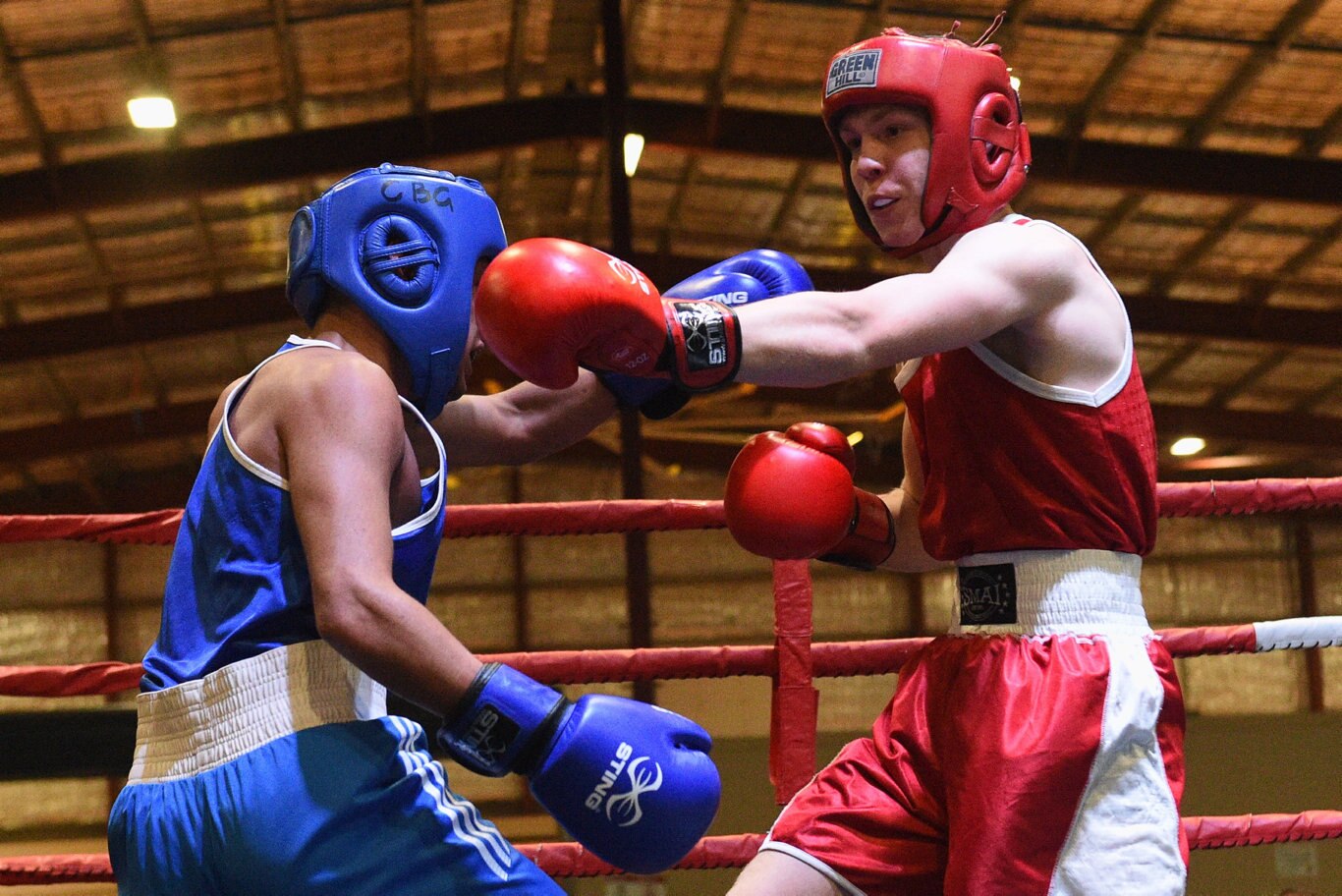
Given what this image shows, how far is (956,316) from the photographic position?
1.62 meters

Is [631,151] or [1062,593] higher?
[631,151]

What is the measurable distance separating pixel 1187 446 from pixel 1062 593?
11534 millimetres

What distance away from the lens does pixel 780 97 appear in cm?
916

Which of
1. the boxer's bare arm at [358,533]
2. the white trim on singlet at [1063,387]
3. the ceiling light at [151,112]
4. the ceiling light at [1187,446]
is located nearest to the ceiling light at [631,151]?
the ceiling light at [151,112]

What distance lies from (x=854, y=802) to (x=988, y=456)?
475 millimetres

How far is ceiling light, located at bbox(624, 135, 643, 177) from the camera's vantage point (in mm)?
9211

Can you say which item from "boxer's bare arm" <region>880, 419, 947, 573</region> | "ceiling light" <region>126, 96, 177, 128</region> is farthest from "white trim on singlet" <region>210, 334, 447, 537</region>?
"ceiling light" <region>126, 96, 177, 128</region>

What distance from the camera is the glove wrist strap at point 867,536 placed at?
204 cm

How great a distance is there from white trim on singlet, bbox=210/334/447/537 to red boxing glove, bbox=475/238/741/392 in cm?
13

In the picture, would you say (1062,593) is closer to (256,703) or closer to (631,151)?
(256,703)

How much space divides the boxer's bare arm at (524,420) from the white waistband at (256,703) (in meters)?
0.66

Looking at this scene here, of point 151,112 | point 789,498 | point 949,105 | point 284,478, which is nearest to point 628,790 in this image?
point 284,478

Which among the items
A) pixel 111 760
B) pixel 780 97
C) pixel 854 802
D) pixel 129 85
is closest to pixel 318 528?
pixel 854 802

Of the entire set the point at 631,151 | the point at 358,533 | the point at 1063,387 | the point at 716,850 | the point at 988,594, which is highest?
the point at 631,151
